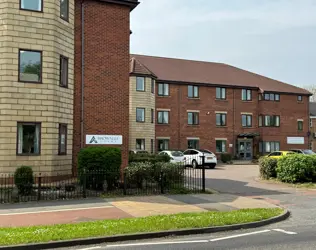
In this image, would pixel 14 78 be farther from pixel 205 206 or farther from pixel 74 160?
pixel 205 206

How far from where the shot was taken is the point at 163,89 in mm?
42219

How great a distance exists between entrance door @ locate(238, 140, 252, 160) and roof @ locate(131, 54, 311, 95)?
6633 mm

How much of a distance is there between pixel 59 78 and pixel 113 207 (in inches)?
294

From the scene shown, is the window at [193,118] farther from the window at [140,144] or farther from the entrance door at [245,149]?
the window at [140,144]

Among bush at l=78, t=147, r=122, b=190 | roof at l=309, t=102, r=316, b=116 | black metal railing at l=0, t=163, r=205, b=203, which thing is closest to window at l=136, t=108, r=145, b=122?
black metal railing at l=0, t=163, r=205, b=203

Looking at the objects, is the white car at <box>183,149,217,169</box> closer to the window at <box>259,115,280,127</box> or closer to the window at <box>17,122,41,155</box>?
the window at <box>259,115,280,127</box>

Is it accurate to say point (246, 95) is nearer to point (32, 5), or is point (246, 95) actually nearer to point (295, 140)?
point (295, 140)

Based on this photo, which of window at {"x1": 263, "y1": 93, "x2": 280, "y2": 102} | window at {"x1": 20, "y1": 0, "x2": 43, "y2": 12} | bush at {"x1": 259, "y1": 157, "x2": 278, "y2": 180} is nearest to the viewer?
window at {"x1": 20, "y1": 0, "x2": 43, "y2": 12}

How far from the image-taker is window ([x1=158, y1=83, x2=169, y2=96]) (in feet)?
138

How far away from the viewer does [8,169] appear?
615 inches

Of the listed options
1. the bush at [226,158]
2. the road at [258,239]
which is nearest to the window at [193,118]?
the bush at [226,158]

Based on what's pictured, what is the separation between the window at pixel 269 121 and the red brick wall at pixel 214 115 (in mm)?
495

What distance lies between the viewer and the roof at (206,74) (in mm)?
44250

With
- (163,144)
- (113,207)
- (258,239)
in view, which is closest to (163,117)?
(163,144)
